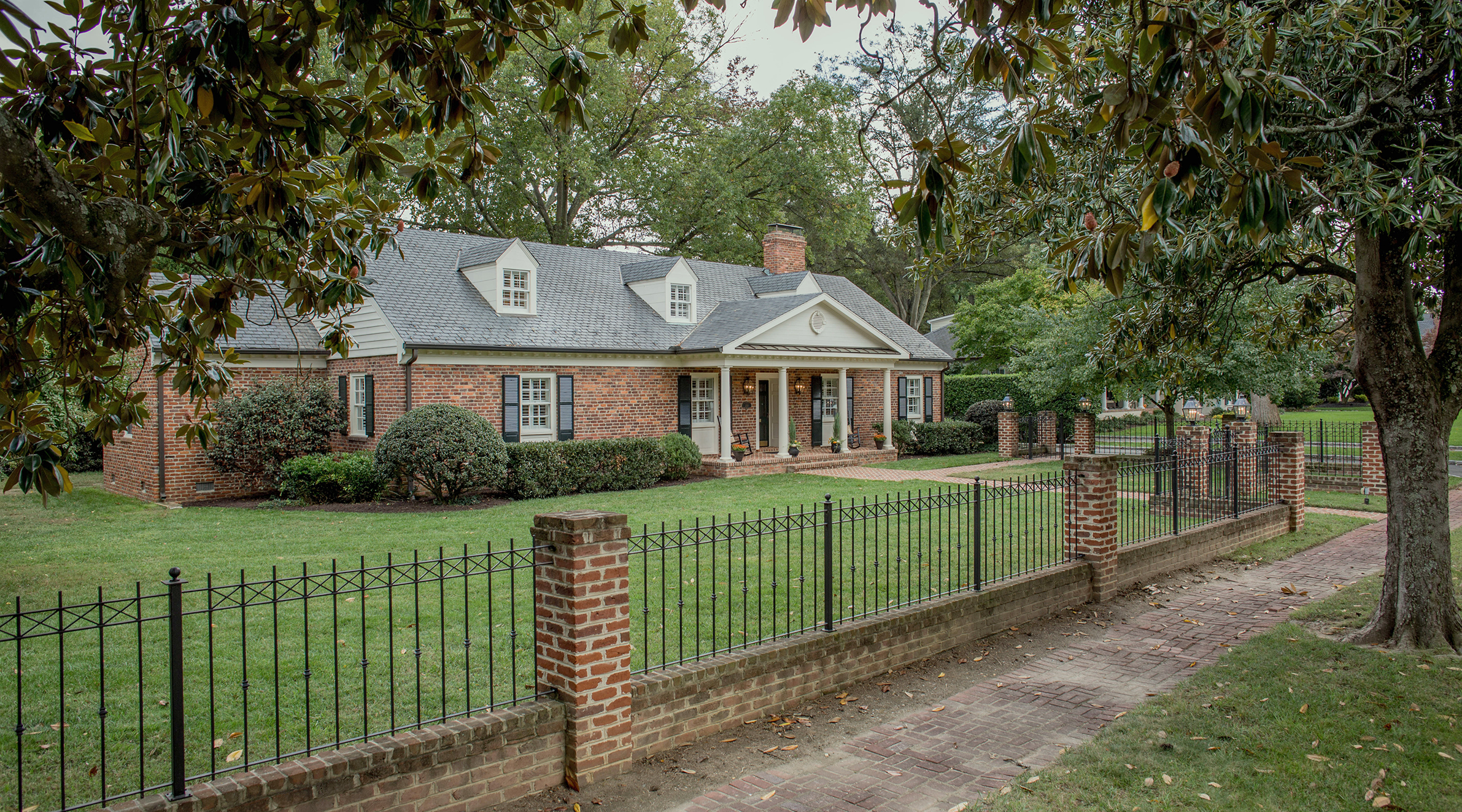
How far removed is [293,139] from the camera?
6426 millimetres

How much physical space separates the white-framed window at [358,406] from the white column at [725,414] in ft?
28.0

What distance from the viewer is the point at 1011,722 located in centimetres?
602

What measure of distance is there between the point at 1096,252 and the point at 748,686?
379 centimetres

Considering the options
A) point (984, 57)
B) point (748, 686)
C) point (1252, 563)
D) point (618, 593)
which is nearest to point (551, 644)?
point (618, 593)

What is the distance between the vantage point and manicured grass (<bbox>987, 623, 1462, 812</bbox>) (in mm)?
4812

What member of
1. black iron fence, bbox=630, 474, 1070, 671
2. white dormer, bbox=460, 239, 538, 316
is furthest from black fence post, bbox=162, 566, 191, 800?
white dormer, bbox=460, 239, 538, 316

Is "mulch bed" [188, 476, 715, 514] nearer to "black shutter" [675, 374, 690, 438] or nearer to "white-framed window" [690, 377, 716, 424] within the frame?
"black shutter" [675, 374, 690, 438]

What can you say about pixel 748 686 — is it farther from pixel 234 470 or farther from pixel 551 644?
pixel 234 470

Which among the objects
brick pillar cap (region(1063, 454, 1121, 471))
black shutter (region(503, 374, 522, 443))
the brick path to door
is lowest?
the brick path to door

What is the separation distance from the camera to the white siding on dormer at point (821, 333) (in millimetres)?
23531

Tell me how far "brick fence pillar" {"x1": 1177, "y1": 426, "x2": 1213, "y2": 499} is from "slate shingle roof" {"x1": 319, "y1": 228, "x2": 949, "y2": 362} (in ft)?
34.9

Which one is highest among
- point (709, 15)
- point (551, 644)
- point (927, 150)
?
point (709, 15)

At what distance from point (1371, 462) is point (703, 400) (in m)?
15.4

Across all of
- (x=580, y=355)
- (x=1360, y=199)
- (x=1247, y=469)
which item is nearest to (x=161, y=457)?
(x=580, y=355)
